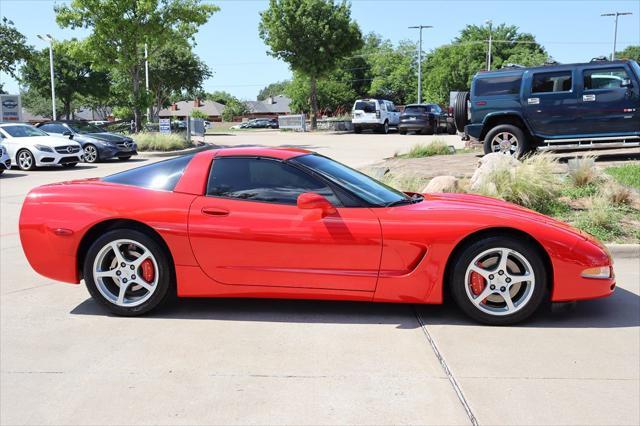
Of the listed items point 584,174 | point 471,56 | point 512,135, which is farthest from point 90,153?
point 471,56

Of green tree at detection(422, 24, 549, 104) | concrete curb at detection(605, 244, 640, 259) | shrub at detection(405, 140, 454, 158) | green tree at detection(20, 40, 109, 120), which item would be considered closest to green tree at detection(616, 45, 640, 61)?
green tree at detection(422, 24, 549, 104)

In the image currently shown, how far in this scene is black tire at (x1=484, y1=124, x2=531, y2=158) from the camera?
12320 millimetres

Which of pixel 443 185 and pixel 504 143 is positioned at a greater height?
pixel 504 143

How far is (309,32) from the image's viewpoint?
39594 millimetres

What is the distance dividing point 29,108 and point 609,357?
116633mm

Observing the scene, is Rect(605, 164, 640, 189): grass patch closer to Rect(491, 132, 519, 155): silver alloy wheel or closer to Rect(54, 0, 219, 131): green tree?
Rect(491, 132, 519, 155): silver alloy wheel

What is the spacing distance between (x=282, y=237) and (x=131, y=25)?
24832mm

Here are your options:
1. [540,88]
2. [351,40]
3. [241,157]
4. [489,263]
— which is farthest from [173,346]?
[351,40]

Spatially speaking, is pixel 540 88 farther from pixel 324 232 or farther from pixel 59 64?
pixel 59 64

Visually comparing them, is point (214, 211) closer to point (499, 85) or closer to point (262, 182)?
point (262, 182)

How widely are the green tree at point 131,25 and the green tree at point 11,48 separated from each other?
212 inches

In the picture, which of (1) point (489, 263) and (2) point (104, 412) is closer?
(2) point (104, 412)

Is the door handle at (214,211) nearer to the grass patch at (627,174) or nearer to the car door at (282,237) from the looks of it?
the car door at (282,237)

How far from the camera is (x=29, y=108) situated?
105500 millimetres
